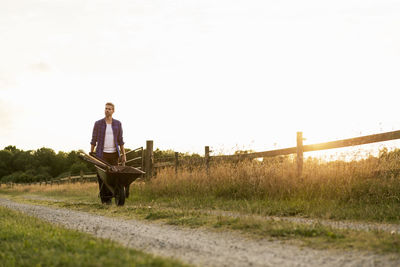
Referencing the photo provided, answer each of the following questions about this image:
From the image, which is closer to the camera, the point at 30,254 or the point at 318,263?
the point at 318,263

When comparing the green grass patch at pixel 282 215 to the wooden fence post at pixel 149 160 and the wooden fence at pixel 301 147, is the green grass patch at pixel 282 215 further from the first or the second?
the wooden fence post at pixel 149 160

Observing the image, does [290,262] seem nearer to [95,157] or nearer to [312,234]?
[312,234]

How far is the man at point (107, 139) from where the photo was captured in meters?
9.77

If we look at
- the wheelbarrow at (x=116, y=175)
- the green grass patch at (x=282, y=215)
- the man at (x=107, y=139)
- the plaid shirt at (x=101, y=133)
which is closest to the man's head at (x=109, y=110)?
the man at (x=107, y=139)

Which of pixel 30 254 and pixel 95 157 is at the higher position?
pixel 95 157

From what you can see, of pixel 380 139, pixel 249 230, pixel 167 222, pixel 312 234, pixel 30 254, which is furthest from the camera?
pixel 380 139

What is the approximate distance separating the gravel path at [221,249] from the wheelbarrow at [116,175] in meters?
3.48

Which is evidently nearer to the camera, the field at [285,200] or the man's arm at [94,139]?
the field at [285,200]

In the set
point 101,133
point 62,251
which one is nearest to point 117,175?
point 101,133

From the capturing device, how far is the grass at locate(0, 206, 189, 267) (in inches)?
132

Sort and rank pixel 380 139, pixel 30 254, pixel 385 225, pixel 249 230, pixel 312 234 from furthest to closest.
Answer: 1. pixel 380 139
2. pixel 385 225
3. pixel 249 230
4. pixel 312 234
5. pixel 30 254

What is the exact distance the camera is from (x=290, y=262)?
3484 mm

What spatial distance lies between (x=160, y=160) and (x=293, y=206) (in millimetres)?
8632

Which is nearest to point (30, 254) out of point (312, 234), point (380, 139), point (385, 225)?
point (312, 234)
